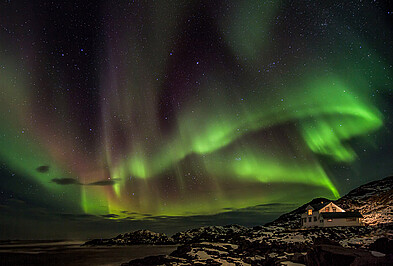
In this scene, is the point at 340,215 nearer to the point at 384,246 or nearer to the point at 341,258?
the point at 384,246

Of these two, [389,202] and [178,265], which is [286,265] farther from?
[389,202]

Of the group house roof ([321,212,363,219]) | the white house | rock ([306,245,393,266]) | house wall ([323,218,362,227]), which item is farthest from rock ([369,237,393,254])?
house roof ([321,212,363,219])

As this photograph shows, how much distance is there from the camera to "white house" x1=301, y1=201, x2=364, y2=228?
6684 cm

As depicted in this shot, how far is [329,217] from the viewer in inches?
2714

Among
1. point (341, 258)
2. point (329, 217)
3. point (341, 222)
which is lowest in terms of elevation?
point (341, 258)

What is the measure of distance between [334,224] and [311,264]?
4728 centimetres

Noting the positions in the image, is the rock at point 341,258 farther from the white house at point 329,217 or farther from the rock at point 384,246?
the white house at point 329,217

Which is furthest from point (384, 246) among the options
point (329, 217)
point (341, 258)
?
point (329, 217)

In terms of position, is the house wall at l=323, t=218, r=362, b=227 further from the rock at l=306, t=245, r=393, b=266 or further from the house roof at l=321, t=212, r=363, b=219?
the rock at l=306, t=245, r=393, b=266

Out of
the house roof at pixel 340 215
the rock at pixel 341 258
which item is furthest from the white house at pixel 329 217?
the rock at pixel 341 258

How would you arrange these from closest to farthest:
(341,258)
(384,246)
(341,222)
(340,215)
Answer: (341,258), (384,246), (341,222), (340,215)

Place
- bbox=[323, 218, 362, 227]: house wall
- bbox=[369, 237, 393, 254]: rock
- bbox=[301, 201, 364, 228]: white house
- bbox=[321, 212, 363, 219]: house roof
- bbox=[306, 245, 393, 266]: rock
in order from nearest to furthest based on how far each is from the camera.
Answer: bbox=[306, 245, 393, 266]: rock, bbox=[369, 237, 393, 254]: rock, bbox=[323, 218, 362, 227]: house wall, bbox=[301, 201, 364, 228]: white house, bbox=[321, 212, 363, 219]: house roof

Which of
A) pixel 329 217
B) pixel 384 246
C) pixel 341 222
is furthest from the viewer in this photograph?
pixel 329 217

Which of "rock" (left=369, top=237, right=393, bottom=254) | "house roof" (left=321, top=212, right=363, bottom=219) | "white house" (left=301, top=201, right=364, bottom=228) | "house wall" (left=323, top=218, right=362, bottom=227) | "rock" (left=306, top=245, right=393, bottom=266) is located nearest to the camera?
"rock" (left=306, top=245, right=393, bottom=266)
